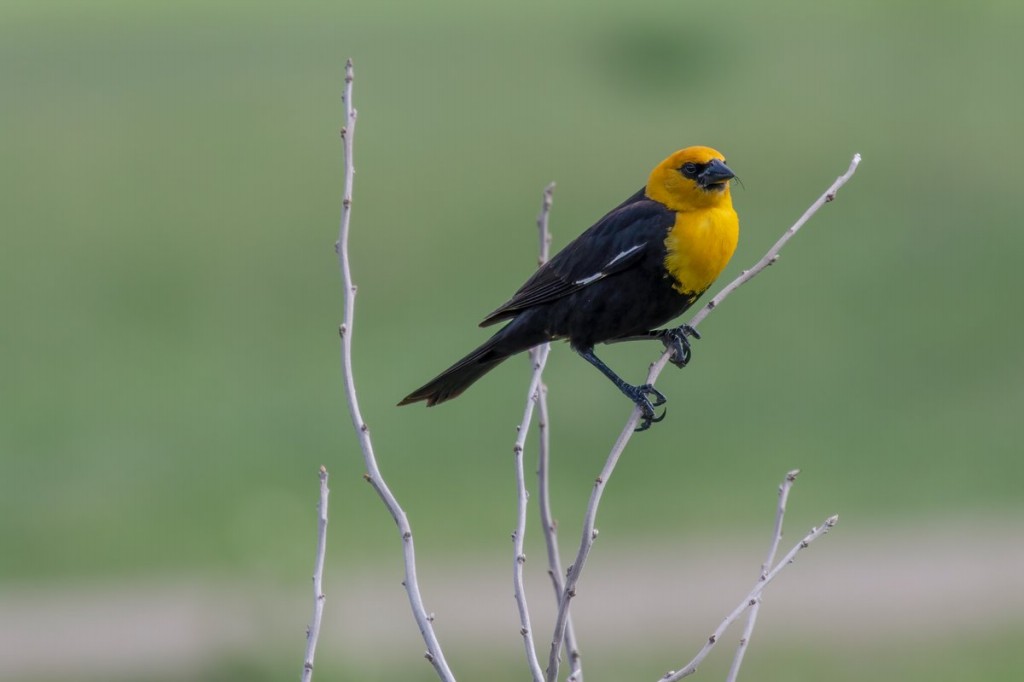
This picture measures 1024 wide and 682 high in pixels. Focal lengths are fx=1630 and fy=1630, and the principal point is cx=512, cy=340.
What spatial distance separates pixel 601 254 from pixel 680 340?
0.40 m

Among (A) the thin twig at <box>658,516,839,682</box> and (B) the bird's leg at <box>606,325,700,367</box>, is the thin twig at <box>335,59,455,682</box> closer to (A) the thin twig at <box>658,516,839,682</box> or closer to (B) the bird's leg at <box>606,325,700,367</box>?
(A) the thin twig at <box>658,516,839,682</box>

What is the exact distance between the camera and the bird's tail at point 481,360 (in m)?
5.43

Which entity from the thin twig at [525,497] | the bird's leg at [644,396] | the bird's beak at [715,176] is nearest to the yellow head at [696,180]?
the bird's beak at [715,176]

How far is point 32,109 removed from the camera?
2934 centimetres

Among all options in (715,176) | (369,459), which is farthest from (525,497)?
(715,176)

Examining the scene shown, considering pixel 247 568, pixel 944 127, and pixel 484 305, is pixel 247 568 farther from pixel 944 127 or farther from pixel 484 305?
pixel 944 127

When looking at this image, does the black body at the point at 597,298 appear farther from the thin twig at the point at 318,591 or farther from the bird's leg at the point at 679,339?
the thin twig at the point at 318,591

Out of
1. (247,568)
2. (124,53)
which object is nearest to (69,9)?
(124,53)

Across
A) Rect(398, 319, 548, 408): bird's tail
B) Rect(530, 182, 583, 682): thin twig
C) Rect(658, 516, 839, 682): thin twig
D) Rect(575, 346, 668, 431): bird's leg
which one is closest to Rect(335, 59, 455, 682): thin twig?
Rect(530, 182, 583, 682): thin twig

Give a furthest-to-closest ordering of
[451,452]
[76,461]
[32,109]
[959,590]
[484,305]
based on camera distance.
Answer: [32,109] < [484,305] < [76,461] < [451,452] < [959,590]

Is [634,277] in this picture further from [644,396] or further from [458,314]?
[458,314]

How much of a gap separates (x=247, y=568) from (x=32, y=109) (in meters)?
21.1

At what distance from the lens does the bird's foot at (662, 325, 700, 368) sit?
5414 mm

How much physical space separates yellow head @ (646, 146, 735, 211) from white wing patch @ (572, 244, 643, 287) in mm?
192
